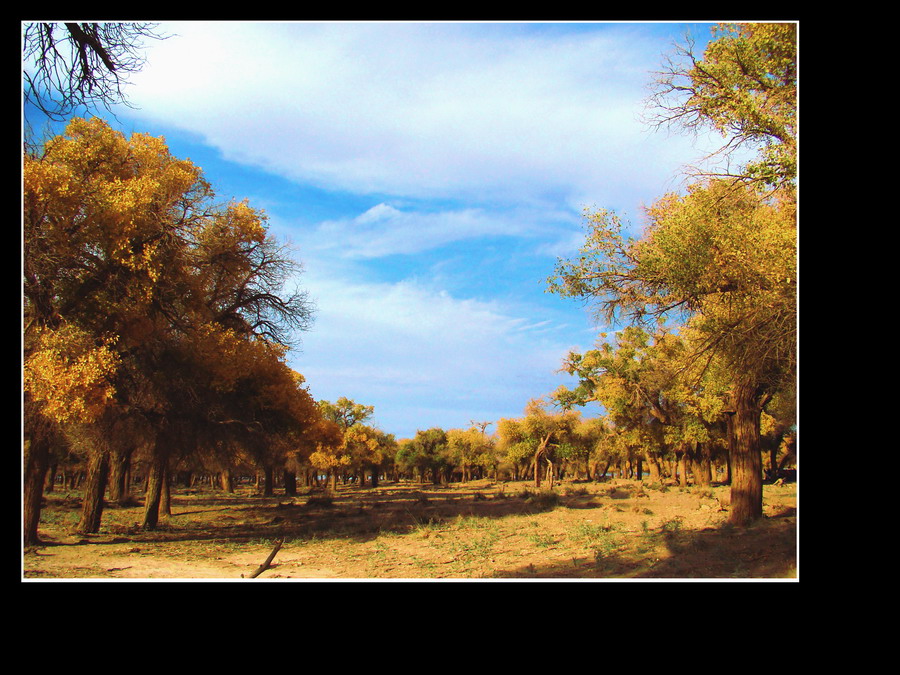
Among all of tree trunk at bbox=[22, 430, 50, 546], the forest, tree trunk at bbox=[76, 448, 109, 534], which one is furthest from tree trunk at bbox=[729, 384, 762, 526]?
tree trunk at bbox=[76, 448, 109, 534]

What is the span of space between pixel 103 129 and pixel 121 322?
4.71 meters

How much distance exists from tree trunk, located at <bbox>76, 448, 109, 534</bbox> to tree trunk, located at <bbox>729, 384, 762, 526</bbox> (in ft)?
55.2

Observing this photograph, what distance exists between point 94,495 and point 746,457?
18.0m

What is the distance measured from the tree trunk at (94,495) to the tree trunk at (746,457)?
16833 millimetres

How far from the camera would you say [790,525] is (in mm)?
11797

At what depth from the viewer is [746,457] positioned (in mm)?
12875

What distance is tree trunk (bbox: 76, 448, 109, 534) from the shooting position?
15.0 m

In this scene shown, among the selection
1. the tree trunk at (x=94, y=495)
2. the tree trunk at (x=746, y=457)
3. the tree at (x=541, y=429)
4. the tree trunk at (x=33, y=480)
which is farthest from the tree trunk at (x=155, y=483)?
the tree at (x=541, y=429)

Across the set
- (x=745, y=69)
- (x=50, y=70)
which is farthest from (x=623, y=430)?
(x=50, y=70)

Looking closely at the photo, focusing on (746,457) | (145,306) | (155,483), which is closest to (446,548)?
(746,457)

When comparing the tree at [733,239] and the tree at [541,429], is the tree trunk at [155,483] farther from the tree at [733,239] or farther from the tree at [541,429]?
the tree at [541,429]

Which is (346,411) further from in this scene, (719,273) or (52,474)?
(719,273)

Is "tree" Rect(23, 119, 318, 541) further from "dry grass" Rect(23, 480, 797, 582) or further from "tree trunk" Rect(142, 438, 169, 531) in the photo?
"dry grass" Rect(23, 480, 797, 582)
